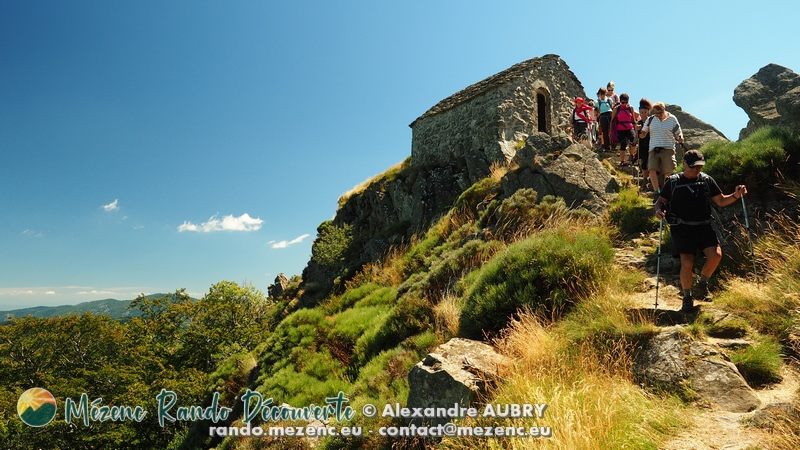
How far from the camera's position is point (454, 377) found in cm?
427

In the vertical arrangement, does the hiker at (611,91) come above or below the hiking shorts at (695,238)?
above

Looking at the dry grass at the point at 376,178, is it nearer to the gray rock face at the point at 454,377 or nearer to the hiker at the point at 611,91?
the hiker at the point at 611,91

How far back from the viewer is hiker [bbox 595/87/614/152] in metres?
13.4

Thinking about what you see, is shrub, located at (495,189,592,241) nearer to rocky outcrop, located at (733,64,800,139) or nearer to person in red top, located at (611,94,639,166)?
person in red top, located at (611,94,639,166)

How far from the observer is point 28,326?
34.2 metres

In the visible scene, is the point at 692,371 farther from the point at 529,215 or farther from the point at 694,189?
the point at 529,215

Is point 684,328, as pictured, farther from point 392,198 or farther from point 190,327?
point 190,327

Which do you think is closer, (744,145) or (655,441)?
(655,441)

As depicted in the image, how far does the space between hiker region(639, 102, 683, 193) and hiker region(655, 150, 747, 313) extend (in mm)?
3710

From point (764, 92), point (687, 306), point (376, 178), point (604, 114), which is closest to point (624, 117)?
point (604, 114)

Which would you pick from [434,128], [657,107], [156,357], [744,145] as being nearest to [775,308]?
[744,145]

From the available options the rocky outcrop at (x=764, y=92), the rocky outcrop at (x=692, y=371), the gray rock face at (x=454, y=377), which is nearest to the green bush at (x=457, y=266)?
the gray rock face at (x=454, y=377)

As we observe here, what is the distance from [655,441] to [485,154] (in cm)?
1612

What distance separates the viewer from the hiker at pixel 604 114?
13.4 metres
